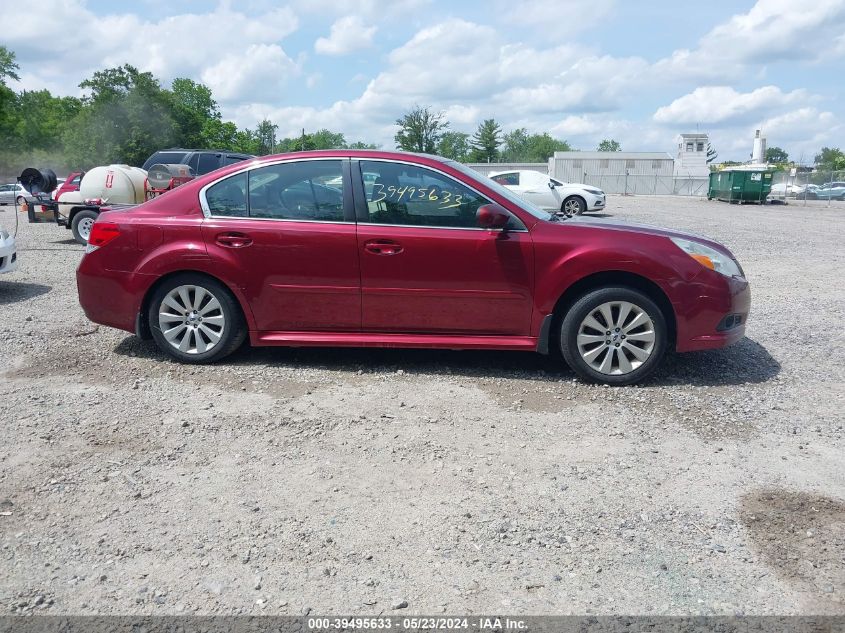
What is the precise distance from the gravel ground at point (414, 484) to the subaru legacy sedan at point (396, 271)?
0.34m

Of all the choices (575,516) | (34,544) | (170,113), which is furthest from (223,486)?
(170,113)

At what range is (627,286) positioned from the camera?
537cm

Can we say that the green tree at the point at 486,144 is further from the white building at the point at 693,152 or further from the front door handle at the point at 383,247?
the front door handle at the point at 383,247

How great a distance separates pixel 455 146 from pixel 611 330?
95.8m

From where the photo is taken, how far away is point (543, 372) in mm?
5719

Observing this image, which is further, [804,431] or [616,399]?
[616,399]

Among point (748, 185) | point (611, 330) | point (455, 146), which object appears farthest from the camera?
point (455, 146)

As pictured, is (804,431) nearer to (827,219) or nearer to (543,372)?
(543,372)

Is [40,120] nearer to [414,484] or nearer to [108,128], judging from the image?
[108,128]

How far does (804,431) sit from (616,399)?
119cm

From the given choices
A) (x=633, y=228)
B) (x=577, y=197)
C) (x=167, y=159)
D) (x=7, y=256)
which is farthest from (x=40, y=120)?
(x=633, y=228)

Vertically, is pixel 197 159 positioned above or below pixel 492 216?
above

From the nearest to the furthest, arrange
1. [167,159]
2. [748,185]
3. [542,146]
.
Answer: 1. [167,159]
2. [748,185]
3. [542,146]

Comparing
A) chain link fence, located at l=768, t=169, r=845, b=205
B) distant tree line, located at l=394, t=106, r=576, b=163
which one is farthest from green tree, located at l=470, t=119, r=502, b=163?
chain link fence, located at l=768, t=169, r=845, b=205
